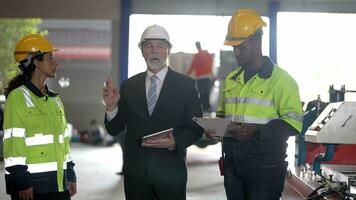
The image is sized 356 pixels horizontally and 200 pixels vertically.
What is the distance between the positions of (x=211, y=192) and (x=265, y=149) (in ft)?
11.6

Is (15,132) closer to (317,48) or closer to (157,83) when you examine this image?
(157,83)

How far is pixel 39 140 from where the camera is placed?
3.00 meters

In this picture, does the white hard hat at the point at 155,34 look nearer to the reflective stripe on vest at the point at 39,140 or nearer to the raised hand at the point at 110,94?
the raised hand at the point at 110,94

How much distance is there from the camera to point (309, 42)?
7.54m

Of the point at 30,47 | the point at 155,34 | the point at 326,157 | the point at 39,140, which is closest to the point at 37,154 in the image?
the point at 39,140

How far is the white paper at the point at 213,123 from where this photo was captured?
→ 9.55ft

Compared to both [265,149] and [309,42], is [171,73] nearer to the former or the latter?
[265,149]

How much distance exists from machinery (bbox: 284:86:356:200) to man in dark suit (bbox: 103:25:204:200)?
1.30 m

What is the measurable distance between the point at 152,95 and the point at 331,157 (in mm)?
1951

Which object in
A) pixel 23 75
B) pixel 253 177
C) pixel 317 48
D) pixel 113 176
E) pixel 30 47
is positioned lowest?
pixel 113 176

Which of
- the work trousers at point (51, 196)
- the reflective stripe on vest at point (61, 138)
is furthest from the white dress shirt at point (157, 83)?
the work trousers at point (51, 196)

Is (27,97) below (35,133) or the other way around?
the other way around

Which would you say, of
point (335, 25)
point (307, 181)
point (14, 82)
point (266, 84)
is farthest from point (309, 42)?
point (14, 82)

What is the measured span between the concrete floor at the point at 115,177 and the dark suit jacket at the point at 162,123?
1992 mm
